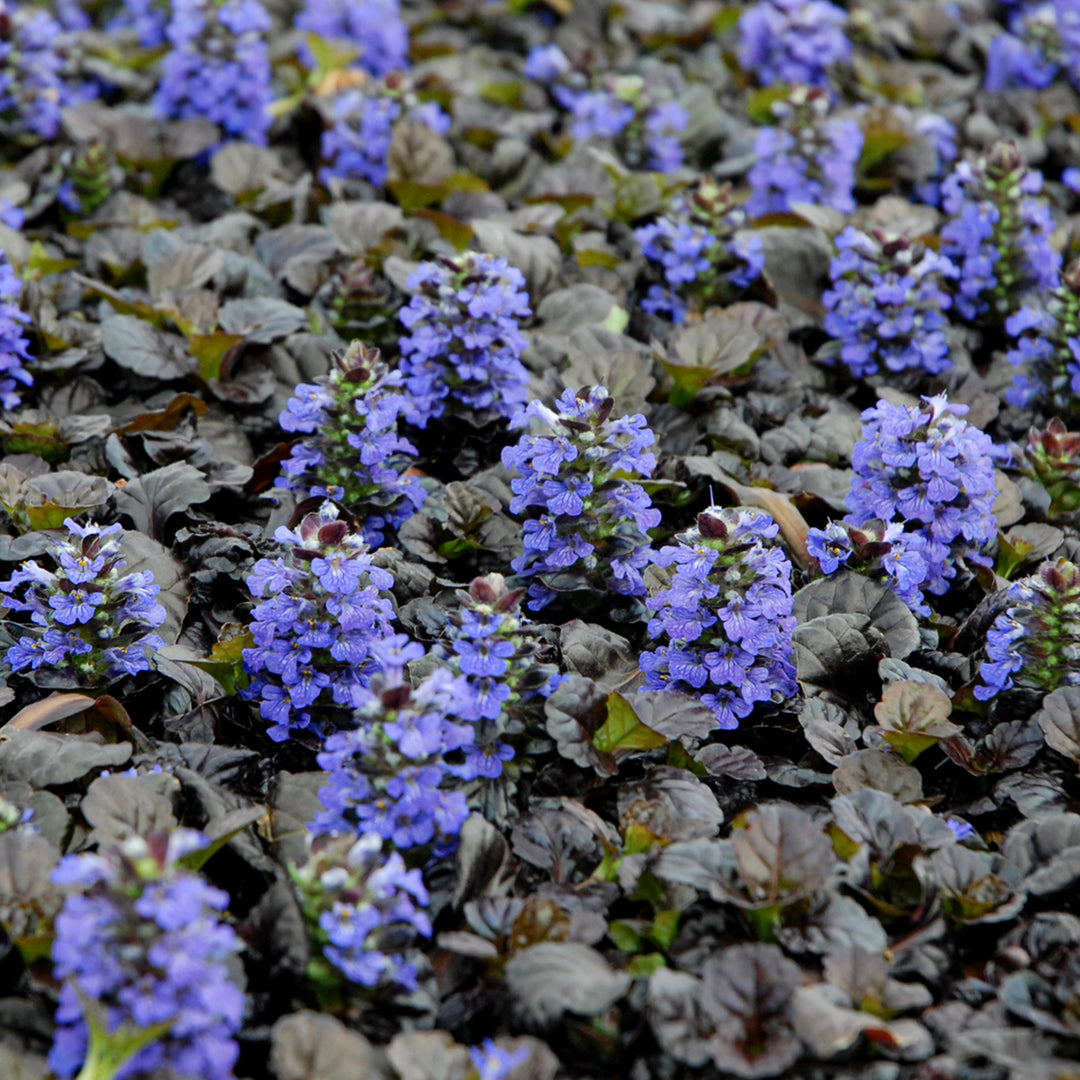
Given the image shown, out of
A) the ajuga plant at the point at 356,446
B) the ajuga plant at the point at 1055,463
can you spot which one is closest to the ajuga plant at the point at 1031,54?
the ajuga plant at the point at 1055,463

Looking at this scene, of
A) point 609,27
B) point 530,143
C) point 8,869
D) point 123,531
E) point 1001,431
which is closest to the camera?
point 8,869

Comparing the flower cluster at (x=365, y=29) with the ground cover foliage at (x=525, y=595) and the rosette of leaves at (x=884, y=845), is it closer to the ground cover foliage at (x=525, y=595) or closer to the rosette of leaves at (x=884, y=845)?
the ground cover foliage at (x=525, y=595)

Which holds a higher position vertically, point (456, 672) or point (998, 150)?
point (998, 150)

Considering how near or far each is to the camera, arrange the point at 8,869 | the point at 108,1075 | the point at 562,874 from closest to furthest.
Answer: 1. the point at 108,1075
2. the point at 8,869
3. the point at 562,874

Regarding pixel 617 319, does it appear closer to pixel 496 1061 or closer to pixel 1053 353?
pixel 1053 353

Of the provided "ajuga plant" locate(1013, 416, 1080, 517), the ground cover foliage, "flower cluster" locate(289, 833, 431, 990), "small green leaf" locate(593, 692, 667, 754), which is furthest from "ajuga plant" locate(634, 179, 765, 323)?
"flower cluster" locate(289, 833, 431, 990)

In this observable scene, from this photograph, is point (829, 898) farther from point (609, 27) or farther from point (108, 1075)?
point (609, 27)

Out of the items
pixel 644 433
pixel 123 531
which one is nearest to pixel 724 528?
pixel 644 433
